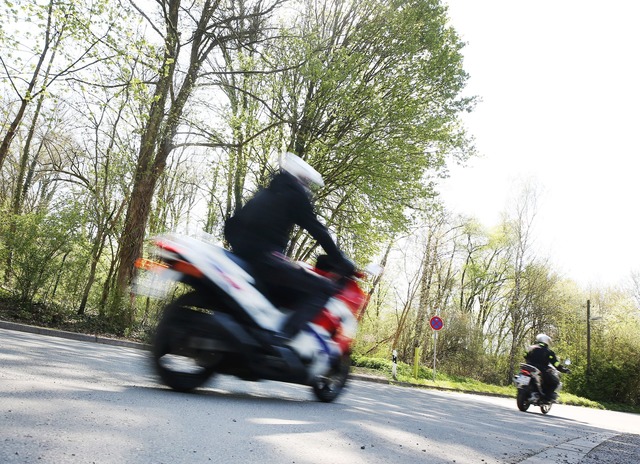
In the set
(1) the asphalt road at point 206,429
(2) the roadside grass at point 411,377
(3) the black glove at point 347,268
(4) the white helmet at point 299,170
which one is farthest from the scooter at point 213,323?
(2) the roadside grass at point 411,377

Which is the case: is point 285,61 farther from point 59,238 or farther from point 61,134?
point 61,134

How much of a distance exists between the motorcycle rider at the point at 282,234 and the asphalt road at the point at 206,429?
0.92 metres

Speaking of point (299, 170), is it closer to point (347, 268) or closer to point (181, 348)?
point (347, 268)

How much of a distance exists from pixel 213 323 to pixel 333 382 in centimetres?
204

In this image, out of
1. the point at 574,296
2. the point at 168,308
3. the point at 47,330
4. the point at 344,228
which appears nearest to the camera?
the point at 168,308

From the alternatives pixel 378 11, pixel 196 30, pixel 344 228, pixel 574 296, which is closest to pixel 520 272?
pixel 574 296

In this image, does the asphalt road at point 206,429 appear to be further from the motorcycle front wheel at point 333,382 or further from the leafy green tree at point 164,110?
the leafy green tree at point 164,110

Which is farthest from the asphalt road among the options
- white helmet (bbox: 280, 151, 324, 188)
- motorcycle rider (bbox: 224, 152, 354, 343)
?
white helmet (bbox: 280, 151, 324, 188)

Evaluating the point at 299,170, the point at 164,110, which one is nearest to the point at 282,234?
the point at 299,170

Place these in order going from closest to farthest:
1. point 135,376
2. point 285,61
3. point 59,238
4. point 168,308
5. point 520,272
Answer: point 168,308
point 135,376
point 59,238
point 285,61
point 520,272

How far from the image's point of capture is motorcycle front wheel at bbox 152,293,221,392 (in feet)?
13.9

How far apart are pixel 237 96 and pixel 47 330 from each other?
1101cm

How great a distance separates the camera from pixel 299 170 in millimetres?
4523

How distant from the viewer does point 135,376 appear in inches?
211
